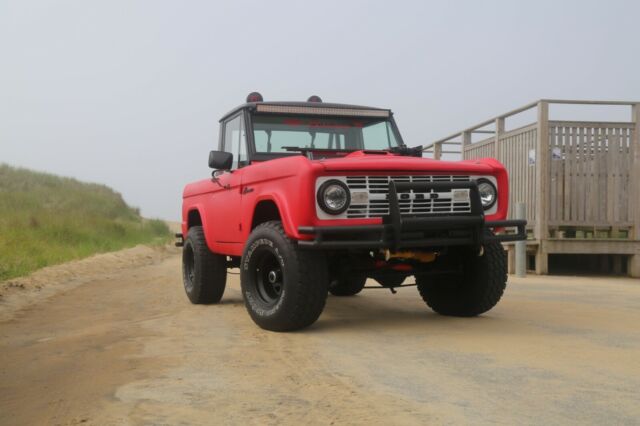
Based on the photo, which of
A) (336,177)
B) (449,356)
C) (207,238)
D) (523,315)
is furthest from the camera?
(207,238)

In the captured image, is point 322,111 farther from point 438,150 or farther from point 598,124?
point 438,150

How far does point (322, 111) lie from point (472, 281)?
2.26 metres

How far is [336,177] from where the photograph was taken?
546 centimetres

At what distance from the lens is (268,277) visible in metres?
6.13

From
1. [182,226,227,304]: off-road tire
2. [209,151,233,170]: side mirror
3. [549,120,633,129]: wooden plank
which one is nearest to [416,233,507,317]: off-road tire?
[209,151,233,170]: side mirror

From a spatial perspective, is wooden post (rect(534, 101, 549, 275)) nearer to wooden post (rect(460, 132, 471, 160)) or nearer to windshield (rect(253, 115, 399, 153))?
wooden post (rect(460, 132, 471, 160))

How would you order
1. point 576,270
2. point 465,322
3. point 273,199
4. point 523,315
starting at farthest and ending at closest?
1. point 576,270
2. point 523,315
3. point 465,322
4. point 273,199

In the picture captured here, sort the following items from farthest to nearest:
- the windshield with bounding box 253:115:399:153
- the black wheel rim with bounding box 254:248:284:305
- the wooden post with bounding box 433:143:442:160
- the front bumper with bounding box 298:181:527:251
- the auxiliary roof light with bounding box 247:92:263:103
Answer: the wooden post with bounding box 433:143:442:160 → the auxiliary roof light with bounding box 247:92:263:103 → the windshield with bounding box 253:115:399:153 → the black wheel rim with bounding box 254:248:284:305 → the front bumper with bounding box 298:181:527:251

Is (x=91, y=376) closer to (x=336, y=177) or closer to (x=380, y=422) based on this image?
(x=380, y=422)

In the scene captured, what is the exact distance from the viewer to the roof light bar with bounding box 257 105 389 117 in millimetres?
7199

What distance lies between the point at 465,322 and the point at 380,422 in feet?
10.6

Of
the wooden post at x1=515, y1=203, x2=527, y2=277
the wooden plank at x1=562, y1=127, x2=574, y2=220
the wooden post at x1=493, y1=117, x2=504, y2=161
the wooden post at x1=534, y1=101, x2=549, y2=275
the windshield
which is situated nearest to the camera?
the windshield

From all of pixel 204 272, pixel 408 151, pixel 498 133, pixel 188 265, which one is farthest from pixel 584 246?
pixel 204 272

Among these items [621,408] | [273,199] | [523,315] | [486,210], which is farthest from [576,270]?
[621,408]
